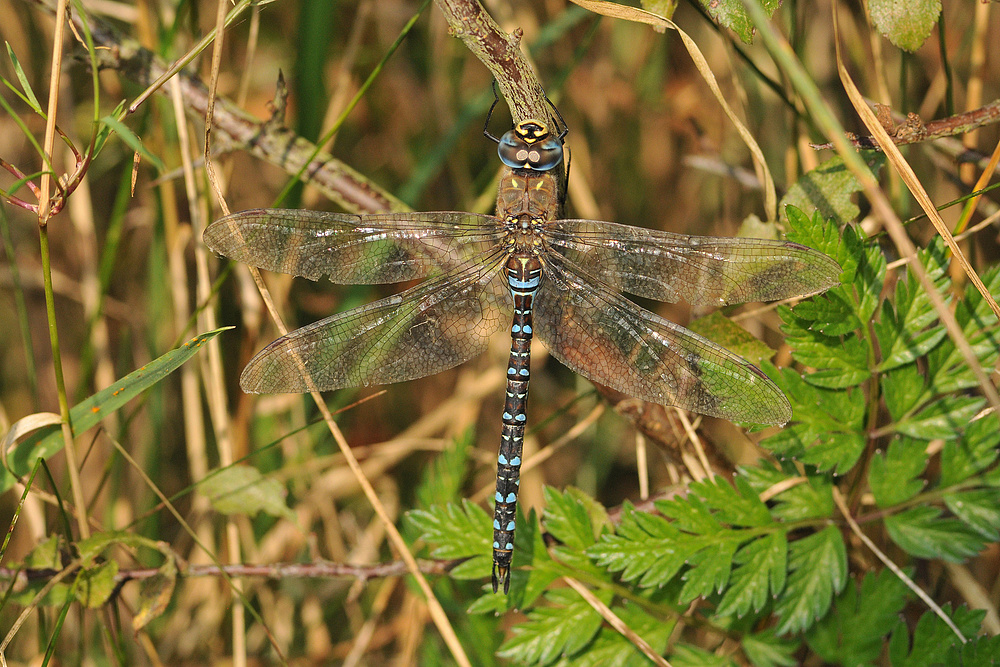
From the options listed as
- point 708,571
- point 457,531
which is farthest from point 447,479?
point 708,571

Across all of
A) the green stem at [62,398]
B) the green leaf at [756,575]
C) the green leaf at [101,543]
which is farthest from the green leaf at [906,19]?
the green leaf at [101,543]

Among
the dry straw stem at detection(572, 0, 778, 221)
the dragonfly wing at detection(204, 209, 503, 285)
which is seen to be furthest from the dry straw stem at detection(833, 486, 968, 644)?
the dragonfly wing at detection(204, 209, 503, 285)

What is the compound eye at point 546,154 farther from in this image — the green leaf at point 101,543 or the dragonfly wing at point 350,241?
the green leaf at point 101,543

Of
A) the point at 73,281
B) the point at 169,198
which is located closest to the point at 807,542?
the point at 169,198

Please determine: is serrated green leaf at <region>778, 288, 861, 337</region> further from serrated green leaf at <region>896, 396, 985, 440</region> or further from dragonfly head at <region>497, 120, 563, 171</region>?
dragonfly head at <region>497, 120, 563, 171</region>

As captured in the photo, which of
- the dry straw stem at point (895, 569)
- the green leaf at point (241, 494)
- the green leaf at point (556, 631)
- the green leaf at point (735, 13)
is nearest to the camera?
the green leaf at point (735, 13)

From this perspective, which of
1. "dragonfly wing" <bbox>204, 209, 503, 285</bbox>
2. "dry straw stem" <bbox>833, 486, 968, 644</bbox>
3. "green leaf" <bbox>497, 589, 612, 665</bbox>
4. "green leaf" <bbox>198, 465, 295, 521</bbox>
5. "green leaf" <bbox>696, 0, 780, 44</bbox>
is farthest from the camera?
"green leaf" <bbox>198, 465, 295, 521</bbox>

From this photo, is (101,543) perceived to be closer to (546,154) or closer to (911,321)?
(546,154)
